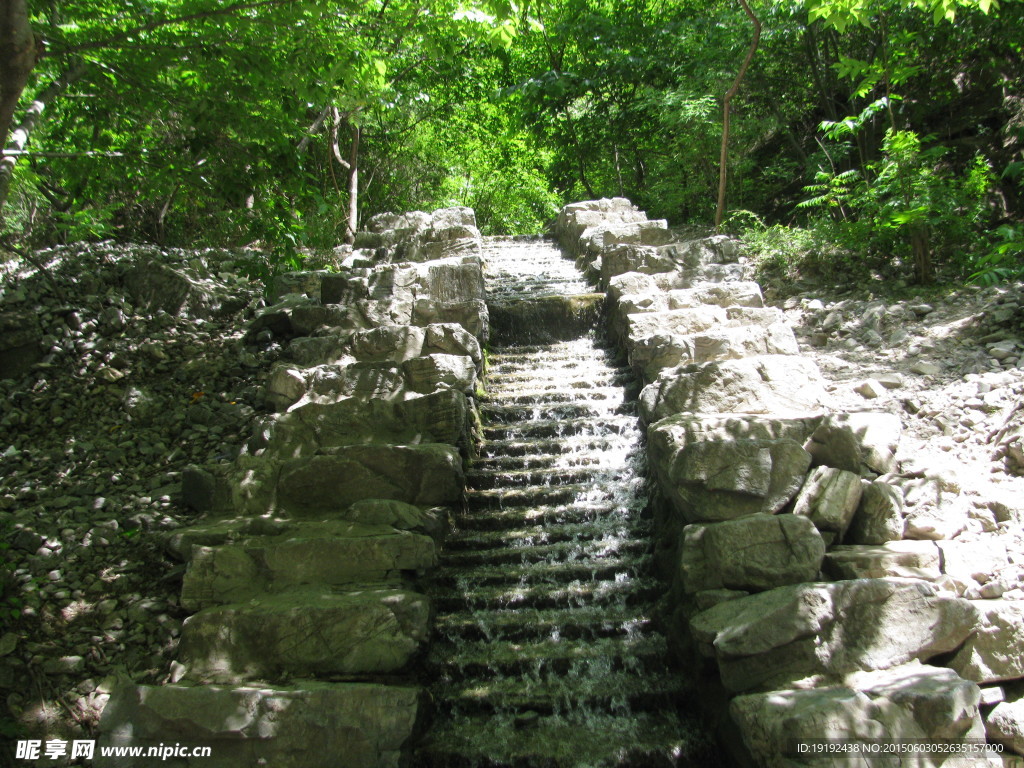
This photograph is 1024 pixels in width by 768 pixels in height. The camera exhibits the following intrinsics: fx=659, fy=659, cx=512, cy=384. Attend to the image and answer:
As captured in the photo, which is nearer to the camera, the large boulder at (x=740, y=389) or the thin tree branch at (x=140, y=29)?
the thin tree branch at (x=140, y=29)

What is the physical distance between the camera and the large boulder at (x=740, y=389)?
19.1 ft

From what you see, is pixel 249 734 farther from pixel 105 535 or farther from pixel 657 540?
pixel 657 540

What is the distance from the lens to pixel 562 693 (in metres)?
4.25

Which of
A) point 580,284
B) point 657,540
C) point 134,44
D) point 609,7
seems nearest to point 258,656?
point 657,540

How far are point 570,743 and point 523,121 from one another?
47.4 feet

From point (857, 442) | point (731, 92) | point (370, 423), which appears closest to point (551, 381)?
point (370, 423)

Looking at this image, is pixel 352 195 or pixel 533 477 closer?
pixel 533 477

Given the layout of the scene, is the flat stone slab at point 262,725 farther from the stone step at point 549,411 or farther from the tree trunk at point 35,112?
the tree trunk at point 35,112

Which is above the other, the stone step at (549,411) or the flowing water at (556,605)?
the stone step at (549,411)

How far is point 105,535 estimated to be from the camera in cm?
526

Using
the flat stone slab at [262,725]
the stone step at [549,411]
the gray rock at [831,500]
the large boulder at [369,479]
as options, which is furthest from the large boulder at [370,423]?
the gray rock at [831,500]

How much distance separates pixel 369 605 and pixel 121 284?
654 cm

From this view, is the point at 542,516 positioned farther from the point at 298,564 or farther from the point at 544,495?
the point at 298,564

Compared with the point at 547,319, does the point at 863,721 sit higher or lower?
lower
